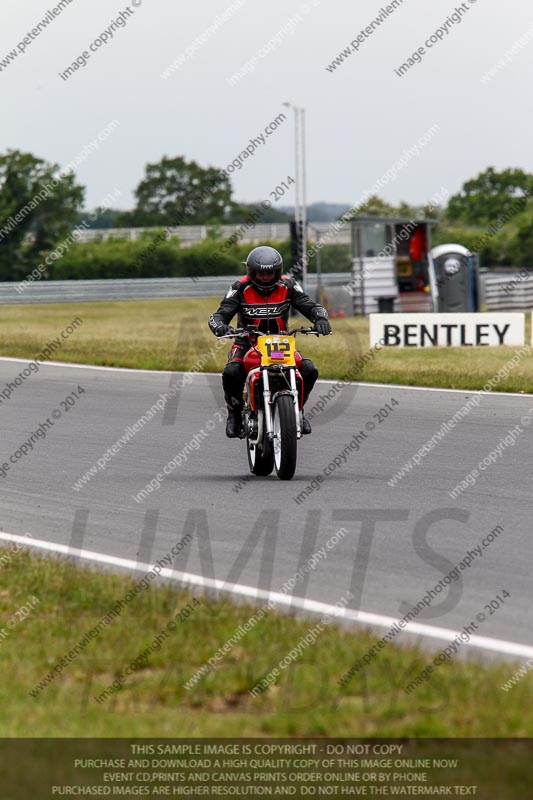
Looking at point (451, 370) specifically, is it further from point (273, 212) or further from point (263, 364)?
point (273, 212)

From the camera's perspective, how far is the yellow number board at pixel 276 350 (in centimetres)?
1057

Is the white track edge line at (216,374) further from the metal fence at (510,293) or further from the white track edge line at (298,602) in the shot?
the metal fence at (510,293)

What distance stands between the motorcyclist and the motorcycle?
11cm

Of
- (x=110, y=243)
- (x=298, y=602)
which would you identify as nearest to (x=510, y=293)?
(x=110, y=243)

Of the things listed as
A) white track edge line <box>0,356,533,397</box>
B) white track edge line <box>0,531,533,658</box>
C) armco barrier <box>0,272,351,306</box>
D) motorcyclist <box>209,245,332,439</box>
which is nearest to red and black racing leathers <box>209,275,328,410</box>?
motorcyclist <box>209,245,332,439</box>

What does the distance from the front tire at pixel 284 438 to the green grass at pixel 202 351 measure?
7293 millimetres

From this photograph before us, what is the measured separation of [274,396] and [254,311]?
86cm

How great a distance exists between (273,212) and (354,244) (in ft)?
268

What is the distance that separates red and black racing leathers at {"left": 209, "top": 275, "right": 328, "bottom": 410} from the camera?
11008 millimetres

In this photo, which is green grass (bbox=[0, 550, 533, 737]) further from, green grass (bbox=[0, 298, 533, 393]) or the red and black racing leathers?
green grass (bbox=[0, 298, 533, 393])

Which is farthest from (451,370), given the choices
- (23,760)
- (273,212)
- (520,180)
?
(273,212)

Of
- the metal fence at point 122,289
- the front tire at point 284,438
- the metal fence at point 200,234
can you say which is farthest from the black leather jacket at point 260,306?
the metal fence at point 200,234

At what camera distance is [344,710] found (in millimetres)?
5074

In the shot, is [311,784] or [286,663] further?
[286,663]
